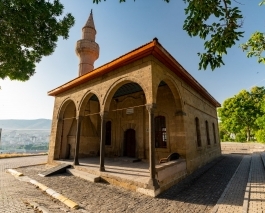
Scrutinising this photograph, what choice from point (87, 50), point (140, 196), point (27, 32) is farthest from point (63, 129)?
point (87, 50)

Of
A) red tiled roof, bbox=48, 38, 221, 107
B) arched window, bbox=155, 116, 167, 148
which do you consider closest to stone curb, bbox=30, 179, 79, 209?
red tiled roof, bbox=48, 38, 221, 107

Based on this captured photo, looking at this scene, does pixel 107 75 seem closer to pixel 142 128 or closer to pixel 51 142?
pixel 142 128

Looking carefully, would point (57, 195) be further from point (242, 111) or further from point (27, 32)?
point (242, 111)

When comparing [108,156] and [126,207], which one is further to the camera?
[108,156]

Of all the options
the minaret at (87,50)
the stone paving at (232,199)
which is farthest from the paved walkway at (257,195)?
the minaret at (87,50)

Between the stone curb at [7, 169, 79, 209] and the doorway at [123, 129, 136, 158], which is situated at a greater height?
the doorway at [123, 129, 136, 158]

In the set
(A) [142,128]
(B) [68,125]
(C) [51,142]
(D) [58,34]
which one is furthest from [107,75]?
(C) [51,142]

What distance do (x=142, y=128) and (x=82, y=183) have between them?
4674 mm

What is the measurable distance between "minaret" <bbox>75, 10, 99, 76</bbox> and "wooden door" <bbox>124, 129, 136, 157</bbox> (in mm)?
7474

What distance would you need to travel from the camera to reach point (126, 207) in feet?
13.6

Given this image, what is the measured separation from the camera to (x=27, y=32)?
4.75 m

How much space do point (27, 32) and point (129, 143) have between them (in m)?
7.98

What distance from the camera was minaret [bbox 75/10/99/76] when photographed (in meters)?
14.8

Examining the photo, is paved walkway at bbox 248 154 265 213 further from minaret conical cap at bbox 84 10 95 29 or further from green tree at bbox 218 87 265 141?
green tree at bbox 218 87 265 141
